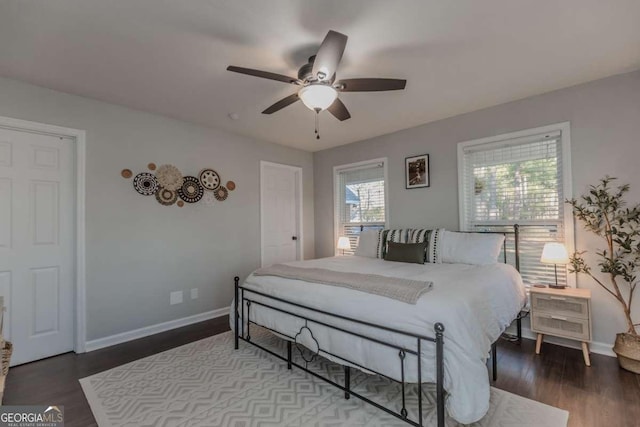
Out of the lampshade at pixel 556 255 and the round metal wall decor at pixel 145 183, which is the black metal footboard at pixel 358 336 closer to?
the round metal wall decor at pixel 145 183

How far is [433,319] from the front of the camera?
1712 mm

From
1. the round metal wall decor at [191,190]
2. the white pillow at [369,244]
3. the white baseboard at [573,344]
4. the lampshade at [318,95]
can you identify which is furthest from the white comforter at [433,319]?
the round metal wall decor at [191,190]

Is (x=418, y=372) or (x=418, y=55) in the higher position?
(x=418, y=55)

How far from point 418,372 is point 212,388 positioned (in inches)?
60.6

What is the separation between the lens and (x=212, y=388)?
230 centimetres

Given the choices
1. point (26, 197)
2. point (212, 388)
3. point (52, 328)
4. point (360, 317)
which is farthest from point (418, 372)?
point (26, 197)

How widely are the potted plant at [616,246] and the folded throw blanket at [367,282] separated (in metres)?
1.85

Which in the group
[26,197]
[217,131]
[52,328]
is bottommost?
[52,328]

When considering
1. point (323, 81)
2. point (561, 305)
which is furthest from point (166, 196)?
point (561, 305)

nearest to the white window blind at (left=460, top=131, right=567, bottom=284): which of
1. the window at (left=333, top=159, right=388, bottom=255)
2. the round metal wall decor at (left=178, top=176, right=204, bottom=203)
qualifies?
the window at (left=333, top=159, right=388, bottom=255)

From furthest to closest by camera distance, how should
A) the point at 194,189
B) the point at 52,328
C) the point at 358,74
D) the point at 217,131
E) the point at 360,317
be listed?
the point at 217,131
the point at 194,189
the point at 52,328
the point at 358,74
the point at 360,317

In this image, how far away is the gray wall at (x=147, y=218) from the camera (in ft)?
9.93

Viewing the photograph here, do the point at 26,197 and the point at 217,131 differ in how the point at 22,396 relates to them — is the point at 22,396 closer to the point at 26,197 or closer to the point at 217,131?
the point at 26,197

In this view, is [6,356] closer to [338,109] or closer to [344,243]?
[338,109]
